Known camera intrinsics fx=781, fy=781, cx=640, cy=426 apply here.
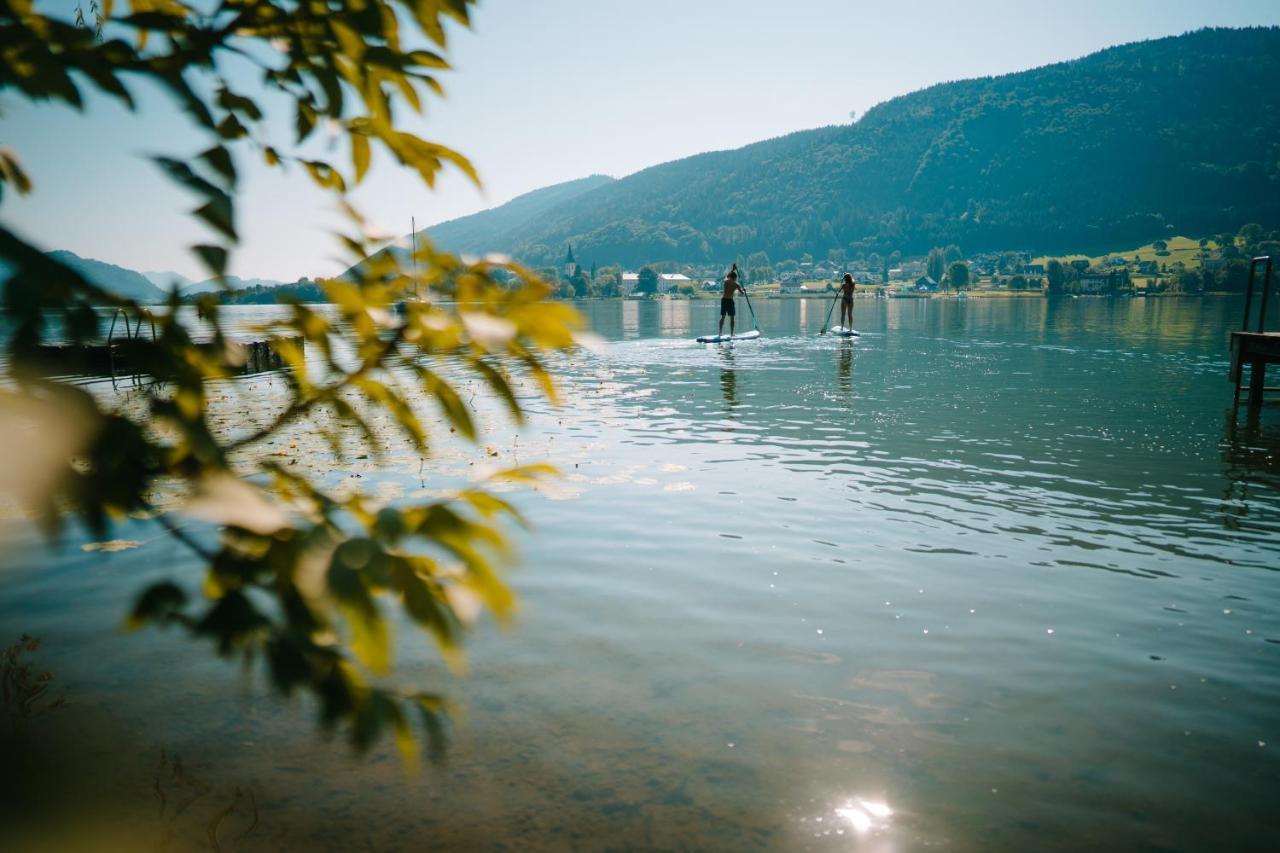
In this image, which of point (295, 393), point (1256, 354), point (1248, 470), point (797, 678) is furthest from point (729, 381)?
point (295, 393)

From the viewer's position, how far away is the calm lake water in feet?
19.2

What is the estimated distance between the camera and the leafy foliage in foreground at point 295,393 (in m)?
1.70

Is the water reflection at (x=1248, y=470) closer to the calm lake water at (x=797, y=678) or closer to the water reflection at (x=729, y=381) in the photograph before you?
the calm lake water at (x=797, y=678)

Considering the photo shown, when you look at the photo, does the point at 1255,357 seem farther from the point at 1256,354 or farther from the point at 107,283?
the point at 107,283

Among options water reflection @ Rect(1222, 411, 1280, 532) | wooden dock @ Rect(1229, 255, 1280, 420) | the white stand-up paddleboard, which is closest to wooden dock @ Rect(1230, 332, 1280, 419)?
wooden dock @ Rect(1229, 255, 1280, 420)

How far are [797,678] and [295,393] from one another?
254 inches

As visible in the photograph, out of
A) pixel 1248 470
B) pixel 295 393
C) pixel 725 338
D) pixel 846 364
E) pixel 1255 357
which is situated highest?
pixel 295 393

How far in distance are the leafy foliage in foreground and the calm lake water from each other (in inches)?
171

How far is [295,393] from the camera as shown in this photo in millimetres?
2611

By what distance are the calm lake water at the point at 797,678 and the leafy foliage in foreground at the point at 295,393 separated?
435cm

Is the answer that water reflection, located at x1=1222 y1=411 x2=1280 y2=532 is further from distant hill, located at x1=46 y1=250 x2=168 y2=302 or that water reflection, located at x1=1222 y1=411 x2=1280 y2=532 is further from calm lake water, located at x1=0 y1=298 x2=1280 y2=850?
distant hill, located at x1=46 y1=250 x2=168 y2=302

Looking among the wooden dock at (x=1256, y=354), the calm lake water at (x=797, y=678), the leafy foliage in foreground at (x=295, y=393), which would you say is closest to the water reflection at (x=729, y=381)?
the calm lake water at (x=797, y=678)

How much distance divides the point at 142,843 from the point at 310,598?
5.11 metres

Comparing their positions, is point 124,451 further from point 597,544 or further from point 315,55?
point 597,544
